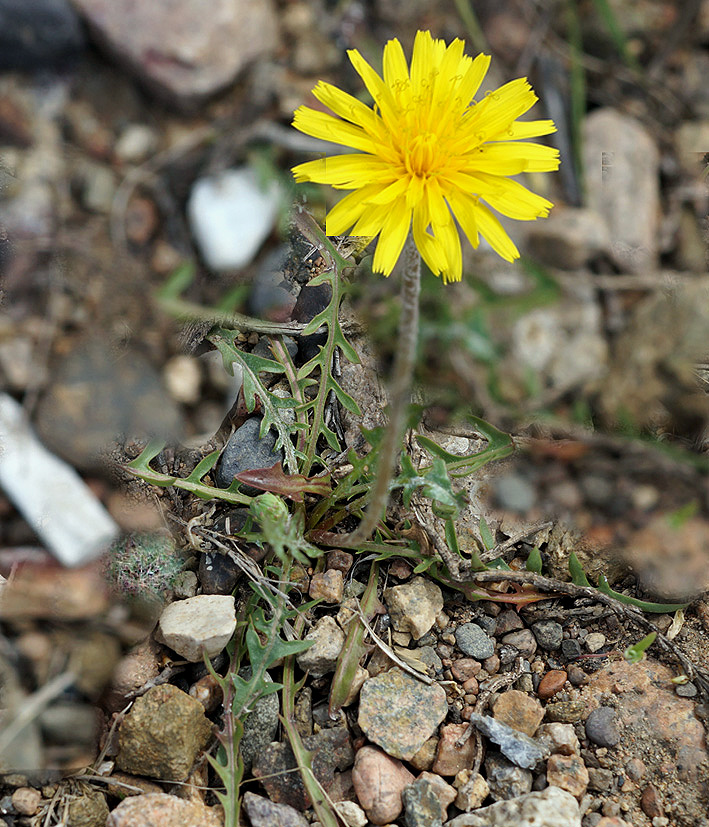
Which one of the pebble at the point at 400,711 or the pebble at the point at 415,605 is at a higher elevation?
the pebble at the point at 415,605

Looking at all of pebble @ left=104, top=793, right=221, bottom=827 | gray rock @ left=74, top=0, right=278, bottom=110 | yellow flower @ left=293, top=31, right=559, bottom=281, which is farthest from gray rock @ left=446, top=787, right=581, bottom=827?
gray rock @ left=74, top=0, right=278, bottom=110

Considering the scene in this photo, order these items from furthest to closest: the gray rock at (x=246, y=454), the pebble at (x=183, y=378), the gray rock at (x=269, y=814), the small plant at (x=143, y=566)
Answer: the pebble at (x=183, y=378) < the gray rock at (x=246, y=454) < the small plant at (x=143, y=566) < the gray rock at (x=269, y=814)

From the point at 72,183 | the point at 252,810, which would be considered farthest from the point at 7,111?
the point at 252,810

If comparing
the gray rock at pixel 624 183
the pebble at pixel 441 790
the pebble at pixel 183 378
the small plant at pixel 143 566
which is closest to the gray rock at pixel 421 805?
the pebble at pixel 441 790

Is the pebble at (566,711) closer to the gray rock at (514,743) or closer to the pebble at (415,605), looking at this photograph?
the gray rock at (514,743)

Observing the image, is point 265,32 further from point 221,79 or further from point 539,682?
point 539,682

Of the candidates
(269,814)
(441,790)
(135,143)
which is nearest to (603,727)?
(441,790)

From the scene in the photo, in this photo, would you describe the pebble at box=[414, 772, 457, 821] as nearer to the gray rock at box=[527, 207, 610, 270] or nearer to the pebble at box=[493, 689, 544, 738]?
the pebble at box=[493, 689, 544, 738]

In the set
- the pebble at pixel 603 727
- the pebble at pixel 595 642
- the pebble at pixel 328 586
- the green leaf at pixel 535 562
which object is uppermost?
the green leaf at pixel 535 562
